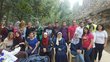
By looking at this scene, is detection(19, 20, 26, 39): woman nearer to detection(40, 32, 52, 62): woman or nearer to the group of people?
the group of people

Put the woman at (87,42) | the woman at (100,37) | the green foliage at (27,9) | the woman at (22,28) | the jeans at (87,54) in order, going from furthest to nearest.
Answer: the green foliage at (27,9), the woman at (22,28), the woman at (100,37), the jeans at (87,54), the woman at (87,42)

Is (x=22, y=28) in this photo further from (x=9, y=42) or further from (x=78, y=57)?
(x=78, y=57)

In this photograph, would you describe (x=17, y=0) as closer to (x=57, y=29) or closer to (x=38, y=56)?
(x=57, y=29)

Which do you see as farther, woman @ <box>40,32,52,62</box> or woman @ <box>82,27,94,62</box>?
woman @ <box>40,32,52,62</box>

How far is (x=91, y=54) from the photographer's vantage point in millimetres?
12125

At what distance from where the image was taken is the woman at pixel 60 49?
11359 millimetres

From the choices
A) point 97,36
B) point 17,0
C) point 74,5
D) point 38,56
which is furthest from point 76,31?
point 74,5

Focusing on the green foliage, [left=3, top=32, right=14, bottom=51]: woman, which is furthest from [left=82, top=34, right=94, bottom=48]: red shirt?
the green foliage

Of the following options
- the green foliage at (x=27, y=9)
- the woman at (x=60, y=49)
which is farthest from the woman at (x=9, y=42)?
the green foliage at (x=27, y=9)

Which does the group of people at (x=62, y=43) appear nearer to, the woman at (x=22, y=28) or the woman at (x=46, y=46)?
the woman at (x=46, y=46)

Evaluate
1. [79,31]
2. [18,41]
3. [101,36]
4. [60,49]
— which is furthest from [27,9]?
[60,49]

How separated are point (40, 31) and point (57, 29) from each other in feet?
2.56

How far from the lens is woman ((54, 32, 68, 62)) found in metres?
11.4

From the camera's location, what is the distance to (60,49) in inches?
449
